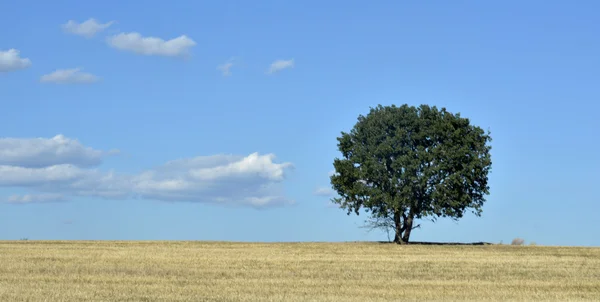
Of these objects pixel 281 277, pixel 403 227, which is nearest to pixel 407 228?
pixel 403 227

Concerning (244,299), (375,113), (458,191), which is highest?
(375,113)

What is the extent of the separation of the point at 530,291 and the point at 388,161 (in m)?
38.4

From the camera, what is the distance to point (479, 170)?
66.2 m

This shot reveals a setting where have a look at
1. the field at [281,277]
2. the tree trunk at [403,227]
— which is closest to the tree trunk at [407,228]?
the tree trunk at [403,227]

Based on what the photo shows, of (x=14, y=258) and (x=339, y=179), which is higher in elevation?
(x=339, y=179)

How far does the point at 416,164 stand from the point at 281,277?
110ft

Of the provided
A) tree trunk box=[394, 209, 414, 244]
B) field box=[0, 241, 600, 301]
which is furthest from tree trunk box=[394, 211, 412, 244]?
field box=[0, 241, 600, 301]

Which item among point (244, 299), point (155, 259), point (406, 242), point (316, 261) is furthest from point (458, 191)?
point (244, 299)

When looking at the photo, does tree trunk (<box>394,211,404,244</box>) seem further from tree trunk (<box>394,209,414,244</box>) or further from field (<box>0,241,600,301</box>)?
field (<box>0,241,600,301</box>)

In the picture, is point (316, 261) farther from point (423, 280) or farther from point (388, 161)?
point (388, 161)

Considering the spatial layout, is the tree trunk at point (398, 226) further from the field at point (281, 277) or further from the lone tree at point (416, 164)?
the field at point (281, 277)

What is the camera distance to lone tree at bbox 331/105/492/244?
65.6 meters

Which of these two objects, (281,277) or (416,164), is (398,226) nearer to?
(416,164)

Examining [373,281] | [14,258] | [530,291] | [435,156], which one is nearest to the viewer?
[530,291]
